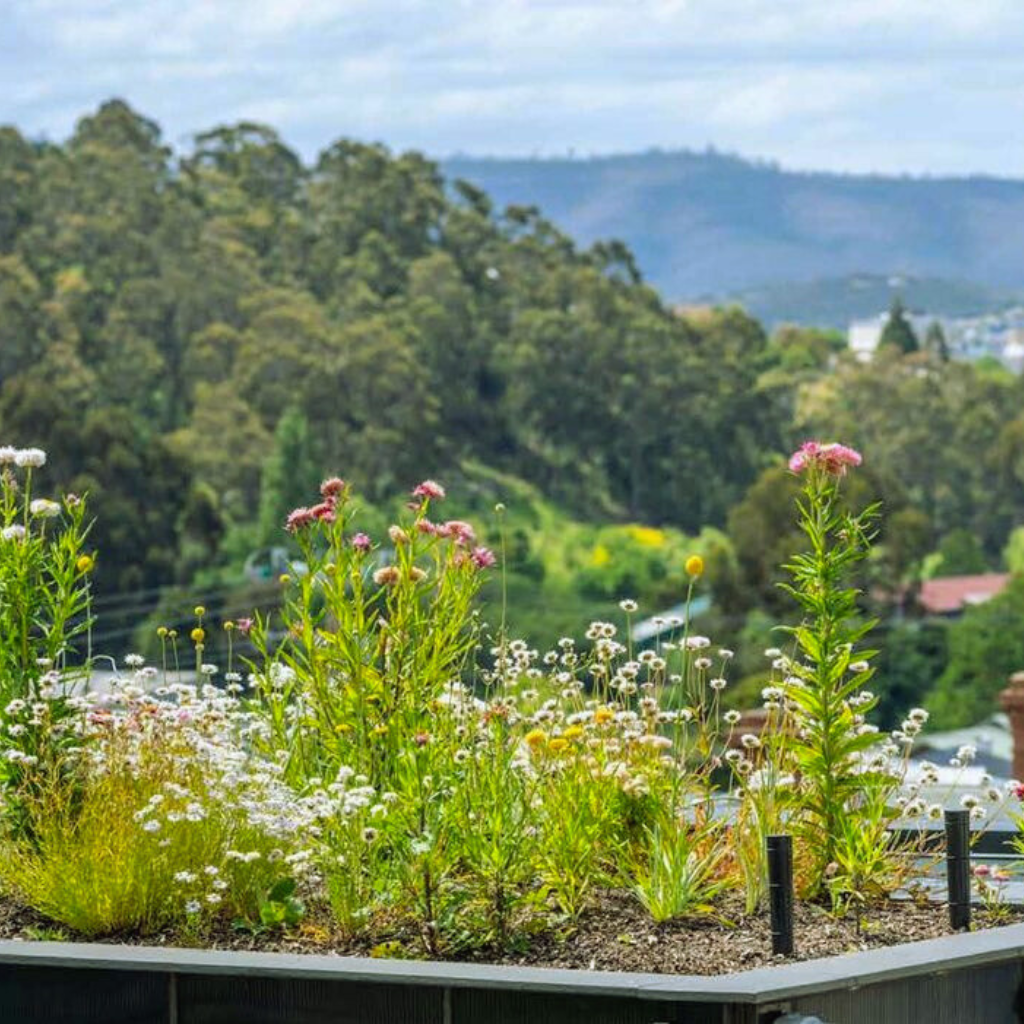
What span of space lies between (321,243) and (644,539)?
Answer: 46.9ft

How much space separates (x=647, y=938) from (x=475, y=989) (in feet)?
2.05

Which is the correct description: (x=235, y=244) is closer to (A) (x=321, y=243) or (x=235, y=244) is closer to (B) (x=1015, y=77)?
(A) (x=321, y=243)

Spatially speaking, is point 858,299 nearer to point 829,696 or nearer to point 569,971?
point 829,696

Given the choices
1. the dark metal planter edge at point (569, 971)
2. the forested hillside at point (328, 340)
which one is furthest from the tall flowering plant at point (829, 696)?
the forested hillside at point (328, 340)

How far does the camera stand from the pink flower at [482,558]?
16.1 feet

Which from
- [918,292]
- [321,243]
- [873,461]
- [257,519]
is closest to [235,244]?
[321,243]

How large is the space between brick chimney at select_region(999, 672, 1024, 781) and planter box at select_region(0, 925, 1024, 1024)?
5565 mm

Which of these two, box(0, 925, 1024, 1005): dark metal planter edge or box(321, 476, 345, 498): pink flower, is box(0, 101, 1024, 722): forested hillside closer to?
box(321, 476, 345, 498): pink flower

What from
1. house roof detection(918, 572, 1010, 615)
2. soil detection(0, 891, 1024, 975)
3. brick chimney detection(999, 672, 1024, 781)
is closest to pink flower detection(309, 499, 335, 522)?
soil detection(0, 891, 1024, 975)

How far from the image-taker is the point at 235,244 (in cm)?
7325

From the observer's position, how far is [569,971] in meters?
4.13

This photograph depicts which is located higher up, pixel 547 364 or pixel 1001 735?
pixel 547 364

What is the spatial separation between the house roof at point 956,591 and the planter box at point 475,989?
2578 inches

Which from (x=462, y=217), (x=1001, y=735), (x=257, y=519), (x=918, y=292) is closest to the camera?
(x=1001, y=735)
